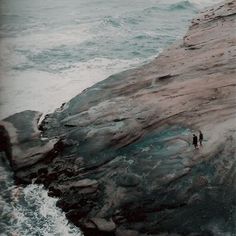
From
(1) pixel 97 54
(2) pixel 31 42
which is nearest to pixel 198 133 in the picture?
(1) pixel 97 54

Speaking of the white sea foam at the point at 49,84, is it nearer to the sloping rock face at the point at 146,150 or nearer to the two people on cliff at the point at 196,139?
the sloping rock face at the point at 146,150

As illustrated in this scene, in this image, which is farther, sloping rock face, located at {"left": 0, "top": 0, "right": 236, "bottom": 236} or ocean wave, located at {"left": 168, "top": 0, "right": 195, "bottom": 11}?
ocean wave, located at {"left": 168, "top": 0, "right": 195, "bottom": 11}

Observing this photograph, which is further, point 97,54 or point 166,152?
point 97,54

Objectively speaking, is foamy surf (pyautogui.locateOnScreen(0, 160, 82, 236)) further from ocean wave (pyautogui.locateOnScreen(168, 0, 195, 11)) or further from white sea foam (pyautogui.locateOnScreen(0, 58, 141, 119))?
ocean wave (pyautogui.locateOnScreen(168, 0, 195, 11))

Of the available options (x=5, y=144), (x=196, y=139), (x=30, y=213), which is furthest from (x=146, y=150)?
(x=5, y=144)

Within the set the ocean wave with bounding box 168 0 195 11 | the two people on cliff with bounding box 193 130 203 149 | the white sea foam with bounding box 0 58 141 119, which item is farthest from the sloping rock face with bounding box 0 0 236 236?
the ocean wave with bounding box 168 0 195 11

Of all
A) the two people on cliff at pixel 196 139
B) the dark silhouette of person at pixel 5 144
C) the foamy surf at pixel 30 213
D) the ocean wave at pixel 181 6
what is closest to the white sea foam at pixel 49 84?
the dark silhouette of person at pixel 5 144

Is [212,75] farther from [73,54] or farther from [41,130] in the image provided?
[73,54]

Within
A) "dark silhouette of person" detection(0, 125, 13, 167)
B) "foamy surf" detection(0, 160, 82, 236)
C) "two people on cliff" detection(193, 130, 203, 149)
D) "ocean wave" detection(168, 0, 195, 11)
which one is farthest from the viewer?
"ocean wave" detection(168, 0, 195, 11)
